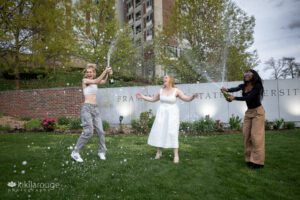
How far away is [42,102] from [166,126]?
41.7 feet

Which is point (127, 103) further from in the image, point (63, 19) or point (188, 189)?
point (188, 189)

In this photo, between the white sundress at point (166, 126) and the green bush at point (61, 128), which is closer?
the white sundress at point (166, 126)

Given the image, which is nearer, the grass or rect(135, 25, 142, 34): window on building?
the grass

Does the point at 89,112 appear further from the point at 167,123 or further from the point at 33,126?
the point at 33,126

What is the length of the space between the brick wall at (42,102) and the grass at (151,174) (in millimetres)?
8332

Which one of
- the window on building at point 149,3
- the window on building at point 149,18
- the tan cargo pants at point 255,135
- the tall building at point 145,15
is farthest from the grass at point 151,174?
the window on building at point 149,3

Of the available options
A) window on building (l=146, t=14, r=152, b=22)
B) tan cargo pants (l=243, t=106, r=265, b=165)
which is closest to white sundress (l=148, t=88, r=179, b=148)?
tan cargo pants (l=243, t=106, r=265, b=165)

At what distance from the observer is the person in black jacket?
6.04 m

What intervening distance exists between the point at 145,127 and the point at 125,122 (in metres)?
4.09

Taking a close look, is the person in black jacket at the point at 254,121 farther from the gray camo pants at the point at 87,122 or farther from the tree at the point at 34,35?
the tree at the point at 34,35

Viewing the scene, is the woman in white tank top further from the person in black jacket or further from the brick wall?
the brick wall

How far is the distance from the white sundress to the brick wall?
415 inches

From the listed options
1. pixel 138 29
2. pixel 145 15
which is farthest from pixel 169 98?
pixel 138 29

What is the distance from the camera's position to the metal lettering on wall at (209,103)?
13.8 m
